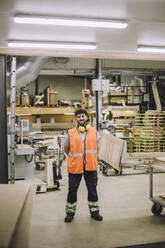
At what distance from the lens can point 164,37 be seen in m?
4.78

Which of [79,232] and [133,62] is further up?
[133,62]

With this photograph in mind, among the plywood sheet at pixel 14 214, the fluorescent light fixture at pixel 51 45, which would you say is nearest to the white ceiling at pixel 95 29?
the fluorescent light fixture at pixel 51 45

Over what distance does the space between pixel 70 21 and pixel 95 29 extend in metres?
0.61

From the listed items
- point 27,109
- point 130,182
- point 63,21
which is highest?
point 63,21

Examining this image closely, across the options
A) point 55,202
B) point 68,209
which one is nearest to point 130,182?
point 55,202

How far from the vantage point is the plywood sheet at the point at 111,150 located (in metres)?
3.30

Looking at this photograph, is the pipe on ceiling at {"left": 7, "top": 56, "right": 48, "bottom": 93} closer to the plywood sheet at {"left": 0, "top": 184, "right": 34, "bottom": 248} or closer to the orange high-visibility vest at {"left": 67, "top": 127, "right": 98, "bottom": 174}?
the orange high-visibility vest at {"left": 67, "top": 127, "right": 98, "bottom": 174}

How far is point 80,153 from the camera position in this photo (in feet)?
13.1

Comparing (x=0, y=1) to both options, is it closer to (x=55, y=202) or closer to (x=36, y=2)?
(x=36, y=2)

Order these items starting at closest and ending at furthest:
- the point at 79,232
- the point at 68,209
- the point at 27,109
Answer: the point at 79,232
the point at 68,209
the point at 27,109

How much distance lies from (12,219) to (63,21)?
3071 mm

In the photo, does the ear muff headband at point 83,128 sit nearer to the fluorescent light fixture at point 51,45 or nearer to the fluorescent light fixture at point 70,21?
the fluorescent light fixture at point 70,21

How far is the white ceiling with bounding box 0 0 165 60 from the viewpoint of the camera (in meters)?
3.25

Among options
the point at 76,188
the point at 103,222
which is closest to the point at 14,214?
the point at 76,188
